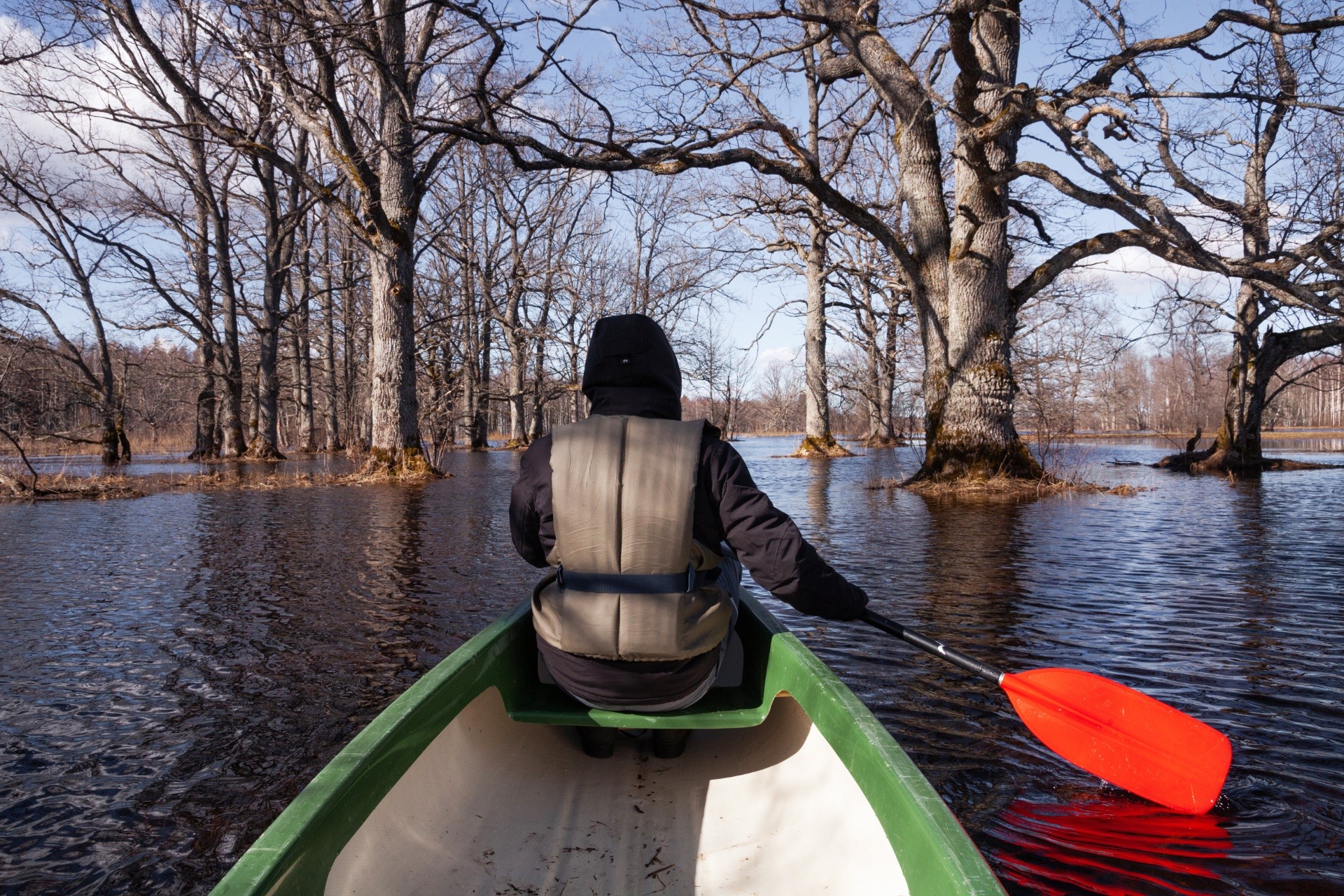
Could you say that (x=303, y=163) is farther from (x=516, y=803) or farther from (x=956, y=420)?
(x=516, y=803)

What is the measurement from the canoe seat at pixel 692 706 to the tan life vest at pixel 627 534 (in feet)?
1.13

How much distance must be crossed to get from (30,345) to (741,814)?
17329mm

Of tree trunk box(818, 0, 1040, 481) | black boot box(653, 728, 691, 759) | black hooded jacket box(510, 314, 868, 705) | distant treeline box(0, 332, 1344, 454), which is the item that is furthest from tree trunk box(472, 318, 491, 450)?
black hooded jacket box(510, 314, 868, 705)

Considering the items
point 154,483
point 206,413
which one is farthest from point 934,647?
point 206,413

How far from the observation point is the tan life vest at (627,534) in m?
2.34

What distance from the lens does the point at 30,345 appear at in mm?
14680

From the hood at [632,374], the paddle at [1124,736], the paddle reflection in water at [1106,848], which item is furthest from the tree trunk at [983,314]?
the hood at [632,374]

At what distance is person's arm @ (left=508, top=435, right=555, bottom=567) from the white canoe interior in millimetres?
623

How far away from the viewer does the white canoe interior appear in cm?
205

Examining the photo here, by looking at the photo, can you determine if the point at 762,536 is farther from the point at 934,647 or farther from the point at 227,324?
the point at 227,324

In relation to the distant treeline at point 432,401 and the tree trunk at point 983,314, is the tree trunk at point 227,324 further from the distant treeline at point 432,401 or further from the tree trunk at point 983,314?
the tree trunk at point 983,314

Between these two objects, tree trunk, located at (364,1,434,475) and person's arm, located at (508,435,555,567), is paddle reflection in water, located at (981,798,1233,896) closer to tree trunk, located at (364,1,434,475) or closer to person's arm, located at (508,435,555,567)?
person's arm, located at (508,435,555,567)

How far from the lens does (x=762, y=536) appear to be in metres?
2.47

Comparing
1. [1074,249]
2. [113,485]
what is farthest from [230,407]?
[1074,249]
